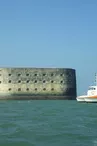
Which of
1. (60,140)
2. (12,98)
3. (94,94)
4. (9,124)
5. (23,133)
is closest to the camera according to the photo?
(60,140)

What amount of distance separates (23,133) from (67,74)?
38491 millimetres

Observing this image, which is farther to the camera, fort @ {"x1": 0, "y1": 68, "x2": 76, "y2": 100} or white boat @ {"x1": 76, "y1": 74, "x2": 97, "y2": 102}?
fort @ {"x1": 0, "y1": 68, "x2": 76, "y2": 100}

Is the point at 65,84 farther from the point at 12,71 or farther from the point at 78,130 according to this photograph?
the point at 78,130

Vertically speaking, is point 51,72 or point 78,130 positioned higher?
point 51,72

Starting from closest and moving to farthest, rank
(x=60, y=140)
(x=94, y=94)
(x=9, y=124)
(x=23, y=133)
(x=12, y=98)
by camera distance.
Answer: (x=60, y=140) → (x=23, y=133) → (x=9, y=124) → (x=94, y=94) → (x=12, y=98)

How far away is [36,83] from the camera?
2056 inches

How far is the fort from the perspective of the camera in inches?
2021

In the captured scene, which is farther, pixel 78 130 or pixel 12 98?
pixel 12 98

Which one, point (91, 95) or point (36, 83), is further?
point (36, 83)

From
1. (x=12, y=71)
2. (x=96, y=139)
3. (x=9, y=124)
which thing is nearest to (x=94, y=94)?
(x=12, y=71)

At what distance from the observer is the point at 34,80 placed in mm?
52156

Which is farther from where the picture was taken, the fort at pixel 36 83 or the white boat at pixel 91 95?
the fort at pixel 36 83

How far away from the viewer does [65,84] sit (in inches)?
2077

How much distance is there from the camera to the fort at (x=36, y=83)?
51.3m
